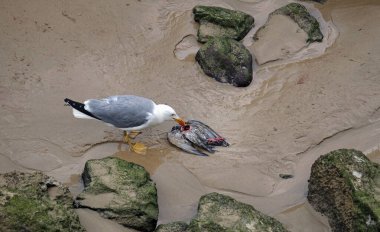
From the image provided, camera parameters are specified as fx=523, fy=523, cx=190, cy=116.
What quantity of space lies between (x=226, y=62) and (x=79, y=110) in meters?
2.16

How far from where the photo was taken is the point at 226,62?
275 inches

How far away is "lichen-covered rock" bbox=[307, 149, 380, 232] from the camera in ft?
15.5

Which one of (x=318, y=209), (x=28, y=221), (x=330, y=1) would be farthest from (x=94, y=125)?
(x=330, y=1)

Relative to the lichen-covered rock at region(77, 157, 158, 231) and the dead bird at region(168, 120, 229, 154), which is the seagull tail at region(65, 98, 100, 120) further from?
the dead bird at region(168, 120, 229, 154)

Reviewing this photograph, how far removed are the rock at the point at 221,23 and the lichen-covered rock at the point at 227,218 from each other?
3168 mm

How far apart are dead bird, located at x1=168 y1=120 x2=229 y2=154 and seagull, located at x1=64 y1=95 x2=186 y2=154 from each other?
0.43 feet

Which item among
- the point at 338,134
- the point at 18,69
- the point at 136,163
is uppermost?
the point at 18,69

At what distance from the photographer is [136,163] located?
5836mm

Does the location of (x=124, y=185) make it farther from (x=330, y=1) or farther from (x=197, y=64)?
(x=330, y=1)

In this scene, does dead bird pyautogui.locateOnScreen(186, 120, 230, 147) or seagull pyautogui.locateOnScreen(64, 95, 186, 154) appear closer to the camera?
seagull pyautogui.locateOnScreen(64, 95, 186, 154)

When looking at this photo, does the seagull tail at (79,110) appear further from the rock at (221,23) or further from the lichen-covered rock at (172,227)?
the rock at (221,23)

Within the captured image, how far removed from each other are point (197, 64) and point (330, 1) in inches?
108

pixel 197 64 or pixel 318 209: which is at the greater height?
pixel 197 64

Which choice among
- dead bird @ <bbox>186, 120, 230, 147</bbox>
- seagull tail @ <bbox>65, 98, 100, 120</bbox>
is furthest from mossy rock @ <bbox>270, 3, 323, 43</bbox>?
seagull tail @ <bbox>65, 98, 100, 120</bbox>
